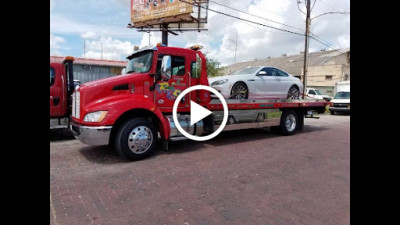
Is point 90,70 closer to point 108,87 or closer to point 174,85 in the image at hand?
point 174,85

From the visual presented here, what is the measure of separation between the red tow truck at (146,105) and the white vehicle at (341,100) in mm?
12861

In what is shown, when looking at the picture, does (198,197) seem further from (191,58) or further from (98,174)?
(191,58)

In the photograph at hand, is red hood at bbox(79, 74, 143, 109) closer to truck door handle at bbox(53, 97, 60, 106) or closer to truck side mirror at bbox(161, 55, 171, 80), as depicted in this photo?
truck side mirror at bbox(161, 55, 171, 80)

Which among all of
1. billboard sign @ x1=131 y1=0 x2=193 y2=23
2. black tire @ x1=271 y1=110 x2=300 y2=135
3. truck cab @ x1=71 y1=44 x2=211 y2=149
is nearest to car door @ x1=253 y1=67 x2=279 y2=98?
black tire @ x1=271 y1=110 x2=300 y2=135

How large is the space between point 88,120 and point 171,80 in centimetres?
211

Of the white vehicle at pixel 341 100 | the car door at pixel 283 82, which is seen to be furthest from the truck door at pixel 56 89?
the white vehicle at pixel 341 100

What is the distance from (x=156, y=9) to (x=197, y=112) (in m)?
16.5

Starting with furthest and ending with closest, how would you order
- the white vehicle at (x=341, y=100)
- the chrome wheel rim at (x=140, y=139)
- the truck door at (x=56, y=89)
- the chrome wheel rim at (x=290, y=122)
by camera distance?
the white vehicle at (x=341, y=100)
the chrome wheel rim at (x=290, y=122)
the truck door at (x=56, y=89)
the chrome wheel rim at (x=140, y=139)

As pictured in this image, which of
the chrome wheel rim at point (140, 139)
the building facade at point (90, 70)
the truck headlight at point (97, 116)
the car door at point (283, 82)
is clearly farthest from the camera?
the building facade at point (90, 70)

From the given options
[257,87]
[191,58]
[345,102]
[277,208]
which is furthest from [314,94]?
[277,208]

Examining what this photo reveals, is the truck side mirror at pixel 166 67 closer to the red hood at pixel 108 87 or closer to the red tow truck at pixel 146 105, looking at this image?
the red tow truck at pixel 146 105

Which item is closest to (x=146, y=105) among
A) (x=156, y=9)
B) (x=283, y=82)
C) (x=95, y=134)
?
(x=95, y=134)

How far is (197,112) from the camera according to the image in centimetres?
655

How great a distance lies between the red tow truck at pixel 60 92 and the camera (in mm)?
6922
